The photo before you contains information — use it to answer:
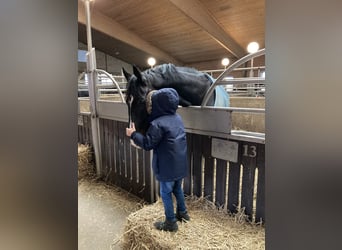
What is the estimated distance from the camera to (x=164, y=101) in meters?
1.47

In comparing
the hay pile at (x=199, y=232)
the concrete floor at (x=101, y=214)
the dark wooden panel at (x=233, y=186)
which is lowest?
the concrete floor at (x=101, y=214)

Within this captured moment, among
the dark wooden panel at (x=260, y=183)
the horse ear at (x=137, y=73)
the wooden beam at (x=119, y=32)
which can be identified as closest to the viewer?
the dark wooden panel at (x=260, y=183)

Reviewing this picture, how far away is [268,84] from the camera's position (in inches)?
13.6

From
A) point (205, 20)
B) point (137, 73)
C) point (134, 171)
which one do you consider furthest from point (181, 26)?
point (137, 73)

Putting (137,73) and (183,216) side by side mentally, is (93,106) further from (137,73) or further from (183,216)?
(183,216)

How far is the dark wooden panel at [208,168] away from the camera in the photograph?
1681 mm

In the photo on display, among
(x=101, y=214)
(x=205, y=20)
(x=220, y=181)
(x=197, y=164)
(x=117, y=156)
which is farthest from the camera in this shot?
(x=205, y=20)

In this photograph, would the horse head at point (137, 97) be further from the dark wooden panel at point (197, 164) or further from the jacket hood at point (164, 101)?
the dark wooden panel at point (197, 164)

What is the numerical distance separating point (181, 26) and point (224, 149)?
5.61 metres

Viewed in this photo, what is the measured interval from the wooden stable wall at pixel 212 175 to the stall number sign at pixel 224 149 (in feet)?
0.09

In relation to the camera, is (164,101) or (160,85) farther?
(160,85)

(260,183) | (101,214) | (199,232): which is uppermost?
(260,183)

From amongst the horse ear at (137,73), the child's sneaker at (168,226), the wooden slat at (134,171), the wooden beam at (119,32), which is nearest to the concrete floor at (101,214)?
the wooden slat at (134,171)
